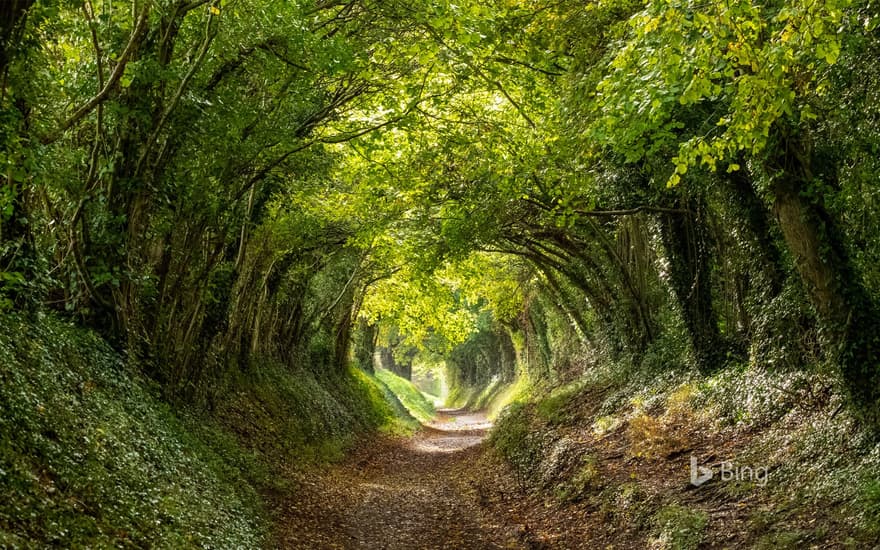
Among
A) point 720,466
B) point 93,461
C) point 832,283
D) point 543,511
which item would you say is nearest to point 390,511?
point 543,511

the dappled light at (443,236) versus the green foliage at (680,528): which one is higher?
the dappled light at (443,236)

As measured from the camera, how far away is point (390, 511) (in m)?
12.7

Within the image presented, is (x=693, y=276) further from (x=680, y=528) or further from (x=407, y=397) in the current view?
(x=407, y=397)

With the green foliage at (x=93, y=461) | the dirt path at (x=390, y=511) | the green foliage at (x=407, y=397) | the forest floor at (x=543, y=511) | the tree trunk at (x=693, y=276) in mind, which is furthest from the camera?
the green foliage at (x=407, y=397)

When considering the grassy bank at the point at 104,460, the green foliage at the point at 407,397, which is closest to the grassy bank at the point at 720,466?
the grassy bank at the point at 104,460

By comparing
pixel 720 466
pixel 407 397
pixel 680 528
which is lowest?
pixel 407 397

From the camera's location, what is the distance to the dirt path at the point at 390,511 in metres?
10.4

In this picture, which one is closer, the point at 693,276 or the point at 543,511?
the point at 543,511

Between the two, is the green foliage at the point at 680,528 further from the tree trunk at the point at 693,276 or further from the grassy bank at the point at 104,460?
the tree trunk at the point at 693,276

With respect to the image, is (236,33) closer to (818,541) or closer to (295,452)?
(818,541)

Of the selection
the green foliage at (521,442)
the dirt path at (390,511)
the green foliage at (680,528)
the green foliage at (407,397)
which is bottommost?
the green foliage at (407,397)

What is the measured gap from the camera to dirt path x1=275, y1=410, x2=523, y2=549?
1037 centimetres

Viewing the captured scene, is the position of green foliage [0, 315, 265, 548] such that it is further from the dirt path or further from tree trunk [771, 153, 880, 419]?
tree trunk [771, 153, 880, 419]

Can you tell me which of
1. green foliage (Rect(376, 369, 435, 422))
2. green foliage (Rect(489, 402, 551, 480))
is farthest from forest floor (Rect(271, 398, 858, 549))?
green foliage (Rect(376, 369, 435, 422))
